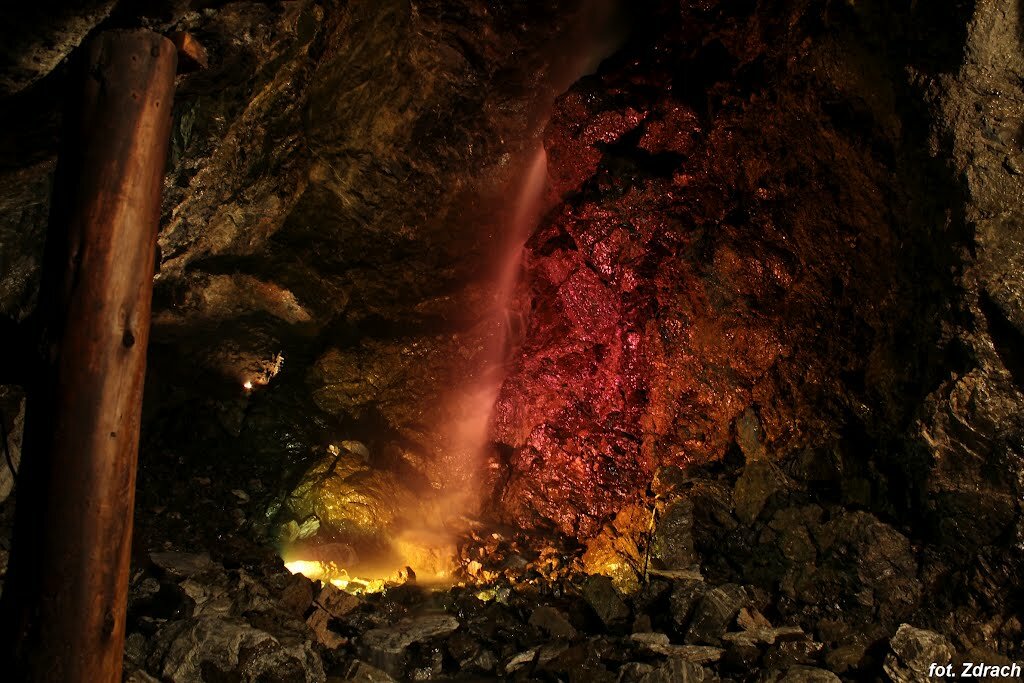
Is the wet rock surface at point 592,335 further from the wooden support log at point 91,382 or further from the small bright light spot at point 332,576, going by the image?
the wooden support log at point 91,382

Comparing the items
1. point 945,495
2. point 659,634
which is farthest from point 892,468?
point 659,634

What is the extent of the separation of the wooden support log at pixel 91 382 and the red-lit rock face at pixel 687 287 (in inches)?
188

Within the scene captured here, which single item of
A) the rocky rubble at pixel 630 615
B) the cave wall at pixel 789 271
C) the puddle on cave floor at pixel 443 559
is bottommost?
the rocky rubble at pixel 630 615

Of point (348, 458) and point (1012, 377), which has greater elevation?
point (348, 458)

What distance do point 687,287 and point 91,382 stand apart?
205 inches

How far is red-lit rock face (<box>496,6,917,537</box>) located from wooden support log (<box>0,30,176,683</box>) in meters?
4.77

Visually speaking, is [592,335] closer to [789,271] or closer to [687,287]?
[687,287]

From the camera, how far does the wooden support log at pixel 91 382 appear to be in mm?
2576

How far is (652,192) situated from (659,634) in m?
4.31

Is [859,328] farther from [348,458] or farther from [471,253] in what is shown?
[348,458]

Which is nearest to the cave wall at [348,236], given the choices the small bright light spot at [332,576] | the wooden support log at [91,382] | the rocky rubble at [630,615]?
the small bright light spot at [332,576]

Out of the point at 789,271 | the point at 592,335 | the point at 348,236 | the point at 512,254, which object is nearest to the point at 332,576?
the point at 592,335

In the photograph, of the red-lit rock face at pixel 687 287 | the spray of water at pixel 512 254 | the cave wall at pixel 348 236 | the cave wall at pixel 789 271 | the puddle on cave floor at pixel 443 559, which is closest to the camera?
the cave wall at pixel 789 271

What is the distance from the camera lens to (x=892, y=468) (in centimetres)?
516
